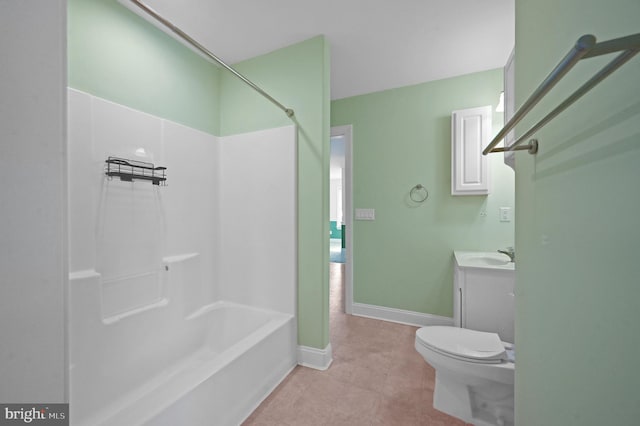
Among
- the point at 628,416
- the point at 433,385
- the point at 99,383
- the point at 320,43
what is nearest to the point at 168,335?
the point at 99,383

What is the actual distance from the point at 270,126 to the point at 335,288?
270cm

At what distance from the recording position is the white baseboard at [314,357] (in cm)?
187

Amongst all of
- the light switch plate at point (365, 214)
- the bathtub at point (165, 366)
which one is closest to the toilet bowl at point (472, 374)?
the bathtub at point (165, 366)

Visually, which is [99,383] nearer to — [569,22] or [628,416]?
[628,416]

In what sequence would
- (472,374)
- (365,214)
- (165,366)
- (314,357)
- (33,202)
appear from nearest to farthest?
(33,202) → (472,374) → (165,366) → (314,357) → (365,214)

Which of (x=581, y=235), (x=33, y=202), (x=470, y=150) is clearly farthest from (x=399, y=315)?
(x=33, y=202)

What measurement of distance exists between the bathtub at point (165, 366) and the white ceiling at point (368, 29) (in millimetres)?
1870

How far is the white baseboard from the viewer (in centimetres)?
187

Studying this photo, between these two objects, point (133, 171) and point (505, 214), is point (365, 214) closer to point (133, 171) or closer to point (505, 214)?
point (505, 214)

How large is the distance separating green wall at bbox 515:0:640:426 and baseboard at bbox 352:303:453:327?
65.9 inches

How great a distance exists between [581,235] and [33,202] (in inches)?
53.7

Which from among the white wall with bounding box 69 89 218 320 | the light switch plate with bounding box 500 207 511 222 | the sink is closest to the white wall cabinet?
the light switch plate with bounding box 500 207 511 222

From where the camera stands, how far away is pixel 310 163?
6.30 feet

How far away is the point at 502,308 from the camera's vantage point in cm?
187
